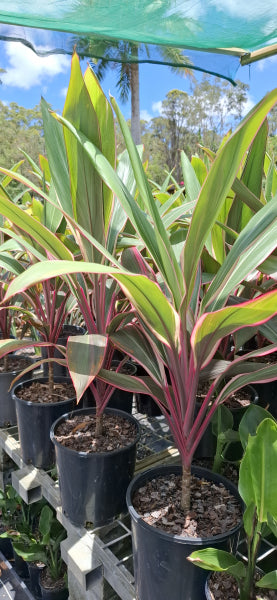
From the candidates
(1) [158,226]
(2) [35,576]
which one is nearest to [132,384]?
(1) [158,226]

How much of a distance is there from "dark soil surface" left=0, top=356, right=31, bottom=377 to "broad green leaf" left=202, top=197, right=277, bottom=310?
1.09 metres

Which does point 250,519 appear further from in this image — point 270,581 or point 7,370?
point 7,370

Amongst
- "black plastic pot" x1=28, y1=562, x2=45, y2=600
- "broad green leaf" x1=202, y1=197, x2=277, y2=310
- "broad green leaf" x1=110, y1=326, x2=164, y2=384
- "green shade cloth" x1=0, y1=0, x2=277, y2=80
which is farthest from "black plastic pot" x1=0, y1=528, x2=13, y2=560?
"green shade cloth" x1=0, y1=0, x2=277, y2=80

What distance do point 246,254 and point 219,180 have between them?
0.12m

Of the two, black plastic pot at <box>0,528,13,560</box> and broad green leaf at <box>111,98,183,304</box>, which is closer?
broad green leaf at <box>111,98,183,304</box>

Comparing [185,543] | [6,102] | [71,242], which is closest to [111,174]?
[71,242]

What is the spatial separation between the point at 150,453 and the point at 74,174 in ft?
2.75

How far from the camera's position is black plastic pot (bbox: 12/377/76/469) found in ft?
4.06

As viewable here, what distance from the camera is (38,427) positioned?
125cm

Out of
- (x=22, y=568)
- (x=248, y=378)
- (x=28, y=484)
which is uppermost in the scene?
(x=248, y=378)

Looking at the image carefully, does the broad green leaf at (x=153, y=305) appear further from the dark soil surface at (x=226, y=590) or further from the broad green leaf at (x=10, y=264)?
the broad green leaf at (x=10, y=264)

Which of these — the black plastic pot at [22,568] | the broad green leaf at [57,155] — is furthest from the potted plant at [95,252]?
the black plastic pot at [22,568]

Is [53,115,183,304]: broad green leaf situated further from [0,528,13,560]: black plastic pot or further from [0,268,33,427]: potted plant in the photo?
[0,528,13,560]: black plastic pot

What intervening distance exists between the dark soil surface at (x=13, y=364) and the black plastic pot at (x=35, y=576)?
0.68 m
